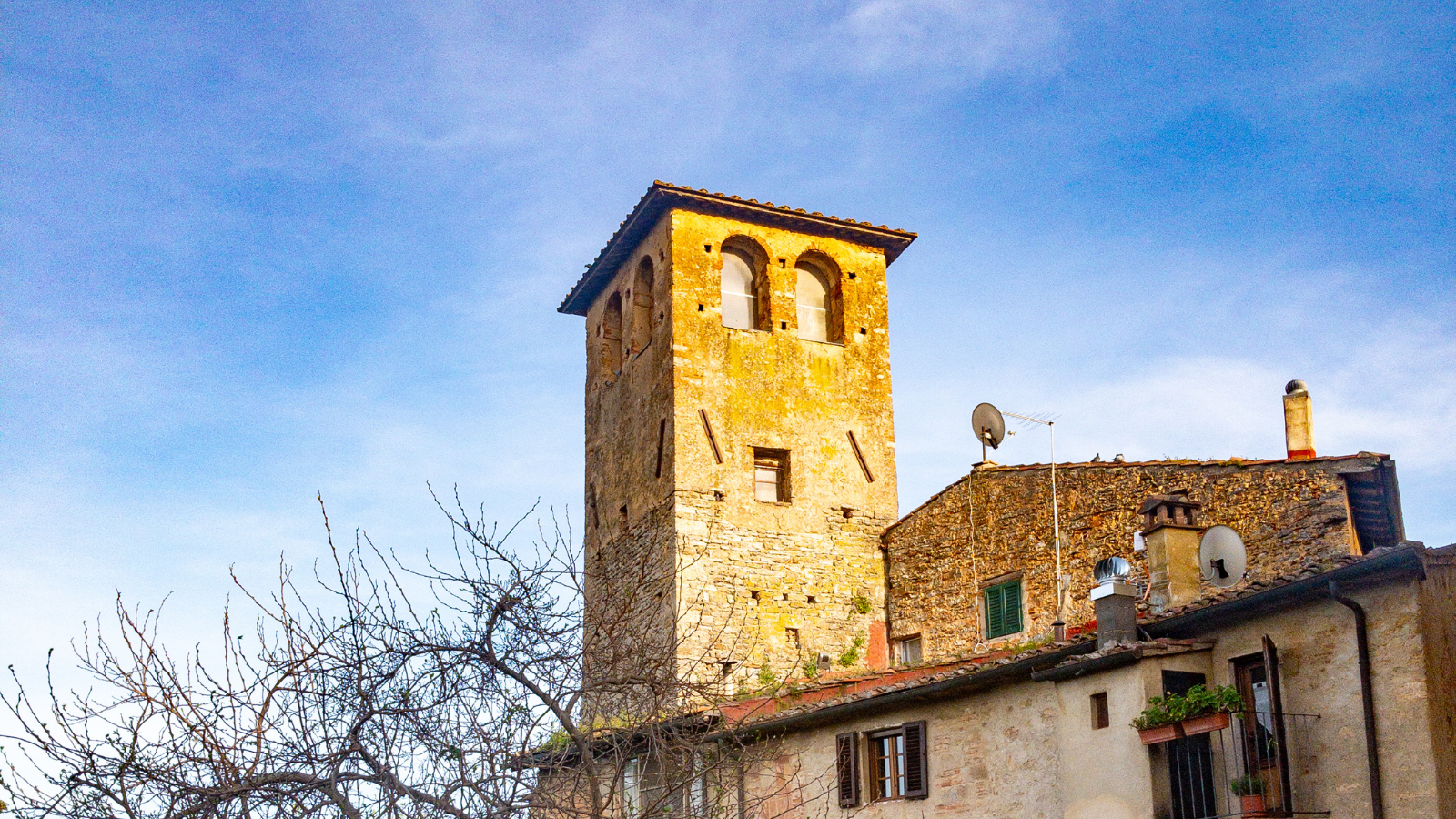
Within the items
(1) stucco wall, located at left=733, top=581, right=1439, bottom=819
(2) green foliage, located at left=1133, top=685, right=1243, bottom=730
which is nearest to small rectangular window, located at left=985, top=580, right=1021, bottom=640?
(1) stucco wall, located at left=733, top=581, right=1439, bottom=819

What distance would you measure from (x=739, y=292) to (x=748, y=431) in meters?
2.59

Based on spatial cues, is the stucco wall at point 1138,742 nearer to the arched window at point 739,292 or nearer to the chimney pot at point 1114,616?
the chimney pot at point 1114,616

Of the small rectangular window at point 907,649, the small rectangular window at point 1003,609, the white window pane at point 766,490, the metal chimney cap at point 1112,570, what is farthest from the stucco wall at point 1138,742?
the white window pane at point 766,490

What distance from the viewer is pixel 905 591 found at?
23.1 m

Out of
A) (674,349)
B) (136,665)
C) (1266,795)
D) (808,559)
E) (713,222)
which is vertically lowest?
(1266,795)

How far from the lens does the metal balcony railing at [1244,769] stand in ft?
37.7

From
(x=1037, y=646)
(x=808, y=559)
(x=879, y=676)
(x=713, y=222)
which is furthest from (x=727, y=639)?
(x=1037, y=646)

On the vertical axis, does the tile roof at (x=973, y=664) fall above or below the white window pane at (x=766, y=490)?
below

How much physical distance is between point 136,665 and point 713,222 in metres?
15.8

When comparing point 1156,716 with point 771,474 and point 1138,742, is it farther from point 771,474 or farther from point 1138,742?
point 771,474

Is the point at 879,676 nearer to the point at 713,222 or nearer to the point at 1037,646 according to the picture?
the point at 1037,646

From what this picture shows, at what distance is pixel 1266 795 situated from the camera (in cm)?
1161

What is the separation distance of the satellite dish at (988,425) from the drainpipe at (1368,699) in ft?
36.1

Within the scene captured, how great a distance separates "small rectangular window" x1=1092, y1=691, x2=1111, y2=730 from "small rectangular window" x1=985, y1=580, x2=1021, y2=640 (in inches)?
299
